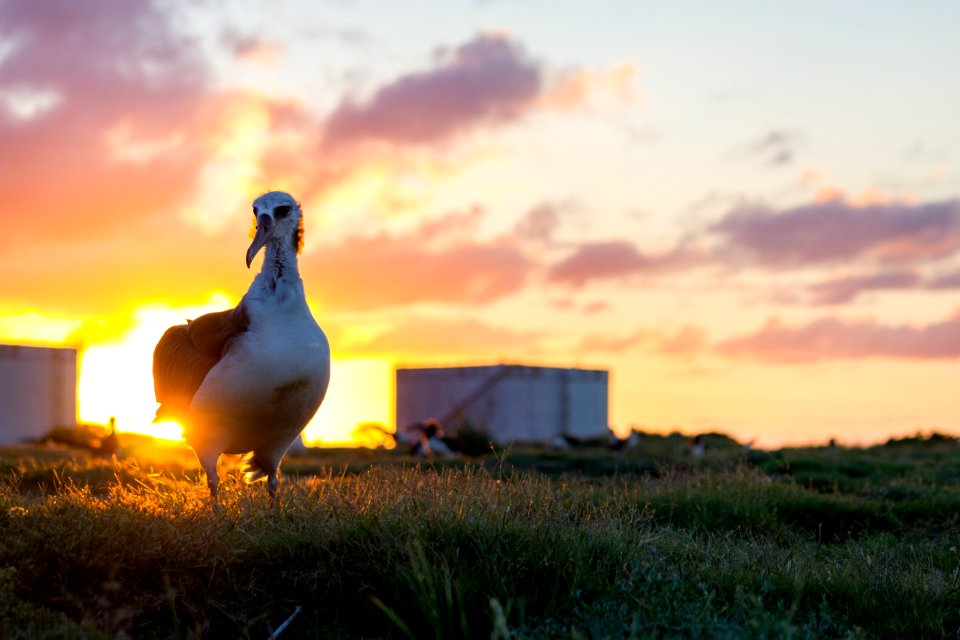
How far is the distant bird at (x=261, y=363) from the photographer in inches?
318

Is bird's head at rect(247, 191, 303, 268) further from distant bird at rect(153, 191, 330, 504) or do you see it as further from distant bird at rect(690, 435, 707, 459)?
distant bird at rect(690, 435, 707, 459)

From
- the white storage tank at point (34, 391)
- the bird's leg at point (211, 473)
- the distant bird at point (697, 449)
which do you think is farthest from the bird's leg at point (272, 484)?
the white storage tank at point (34, 391)

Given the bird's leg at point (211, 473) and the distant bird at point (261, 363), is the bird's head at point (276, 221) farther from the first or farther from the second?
the bird's leg at point (211, 473)

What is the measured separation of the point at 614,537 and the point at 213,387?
11.1 feet

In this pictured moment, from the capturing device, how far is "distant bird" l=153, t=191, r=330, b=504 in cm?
809

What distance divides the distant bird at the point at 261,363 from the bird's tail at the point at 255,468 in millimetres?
29

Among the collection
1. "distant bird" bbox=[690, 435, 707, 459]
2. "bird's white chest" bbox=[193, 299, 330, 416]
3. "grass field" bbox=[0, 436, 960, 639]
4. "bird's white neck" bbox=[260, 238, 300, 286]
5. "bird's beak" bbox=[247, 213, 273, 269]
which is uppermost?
"bird's beak" bbox=[247, 213, 273, 269]

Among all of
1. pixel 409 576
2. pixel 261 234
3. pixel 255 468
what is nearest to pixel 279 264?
pixel 261 234

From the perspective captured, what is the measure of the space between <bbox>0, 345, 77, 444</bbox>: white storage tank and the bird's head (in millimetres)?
34325

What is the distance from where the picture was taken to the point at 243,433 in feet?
28.1

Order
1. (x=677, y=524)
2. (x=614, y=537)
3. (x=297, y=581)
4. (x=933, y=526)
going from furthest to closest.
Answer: (x=933, y=526)
(x=677, y=524)
(x=614, y=537)
(x=297, y=581)

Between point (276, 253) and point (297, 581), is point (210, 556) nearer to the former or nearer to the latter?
point (297, 581)

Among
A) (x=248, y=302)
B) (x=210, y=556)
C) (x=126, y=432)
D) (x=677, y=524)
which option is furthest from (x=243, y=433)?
(x=126, y=432)

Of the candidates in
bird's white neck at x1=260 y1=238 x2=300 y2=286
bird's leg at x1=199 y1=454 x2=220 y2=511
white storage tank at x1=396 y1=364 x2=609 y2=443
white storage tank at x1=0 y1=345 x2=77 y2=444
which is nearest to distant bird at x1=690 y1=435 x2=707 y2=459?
bird's leg at x1=199 y1=454 x2=220 y2=511
